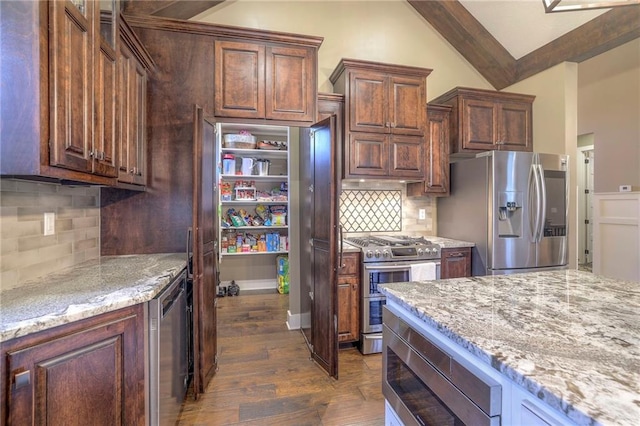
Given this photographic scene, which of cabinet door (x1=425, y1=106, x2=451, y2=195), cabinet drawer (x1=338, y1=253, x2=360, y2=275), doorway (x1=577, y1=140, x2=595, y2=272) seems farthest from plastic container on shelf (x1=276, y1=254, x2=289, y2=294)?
doorway (x1=577, y1=140, x2=595, y2=272)

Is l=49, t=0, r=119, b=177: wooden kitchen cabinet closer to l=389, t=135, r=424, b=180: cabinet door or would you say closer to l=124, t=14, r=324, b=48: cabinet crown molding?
l=124, t=14, r=324, b=48: cabinet crown molding

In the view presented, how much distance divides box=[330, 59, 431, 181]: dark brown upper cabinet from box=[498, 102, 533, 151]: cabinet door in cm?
110

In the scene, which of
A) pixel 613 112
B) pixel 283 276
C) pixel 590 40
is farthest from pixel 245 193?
pixel 613 112

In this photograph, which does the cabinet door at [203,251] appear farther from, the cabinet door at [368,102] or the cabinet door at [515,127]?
the cabinet door at [515,127]

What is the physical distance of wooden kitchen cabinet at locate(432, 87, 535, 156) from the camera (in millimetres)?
3291

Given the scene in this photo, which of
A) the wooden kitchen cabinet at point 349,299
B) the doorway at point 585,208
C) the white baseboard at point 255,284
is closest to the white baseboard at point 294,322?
the wooden kitchen cabinet at point 349,299

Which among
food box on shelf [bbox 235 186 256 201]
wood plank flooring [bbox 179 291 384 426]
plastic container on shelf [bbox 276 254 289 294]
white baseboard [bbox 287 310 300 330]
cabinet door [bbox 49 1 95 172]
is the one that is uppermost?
cabinet door [bbox 49 1 95 172]

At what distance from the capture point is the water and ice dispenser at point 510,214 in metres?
2.89

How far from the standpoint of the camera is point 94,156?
1.46m

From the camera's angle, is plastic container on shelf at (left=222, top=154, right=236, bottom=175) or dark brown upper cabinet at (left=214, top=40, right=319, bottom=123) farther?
plastic container on shelf at (left=222, top=154, right=236, bottom=175)

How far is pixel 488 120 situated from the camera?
11.1ft

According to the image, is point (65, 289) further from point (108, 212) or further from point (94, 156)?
point (108, 212)

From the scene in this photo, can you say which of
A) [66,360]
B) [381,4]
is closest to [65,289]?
[66,360]

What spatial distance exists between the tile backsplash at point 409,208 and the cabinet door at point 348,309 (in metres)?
1.03
